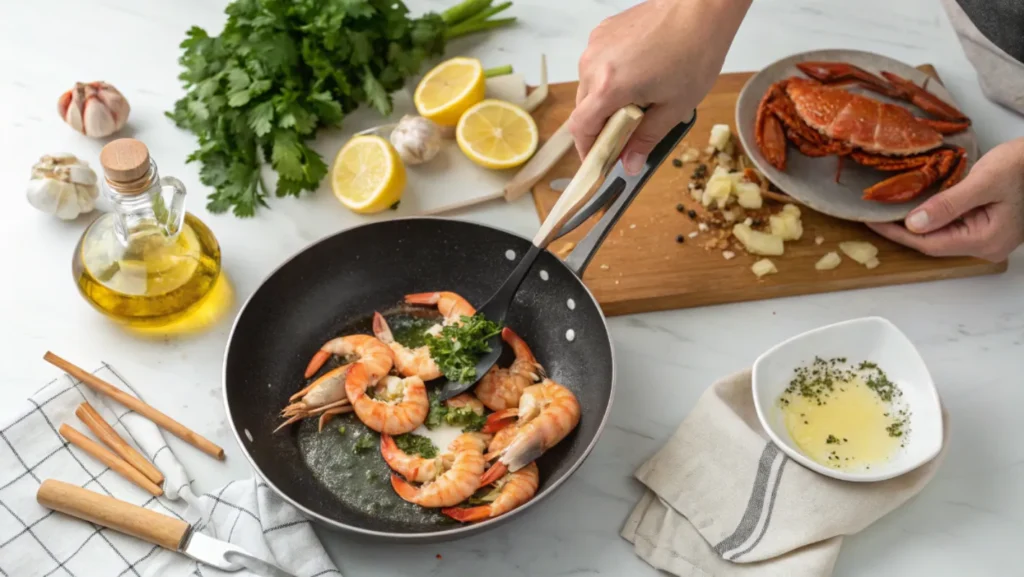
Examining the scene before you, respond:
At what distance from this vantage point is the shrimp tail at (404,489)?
60.6 inches

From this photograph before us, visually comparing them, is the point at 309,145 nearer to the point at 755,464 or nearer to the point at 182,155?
the point at 182,155

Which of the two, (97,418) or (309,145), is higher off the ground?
(309,145)

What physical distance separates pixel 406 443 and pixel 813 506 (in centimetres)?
69

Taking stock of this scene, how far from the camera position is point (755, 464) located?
1.58 m

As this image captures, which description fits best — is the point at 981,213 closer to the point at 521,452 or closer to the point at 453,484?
the point at 521,452

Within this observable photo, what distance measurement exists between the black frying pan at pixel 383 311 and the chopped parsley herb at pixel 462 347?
0.28ft

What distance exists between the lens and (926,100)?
213 cm

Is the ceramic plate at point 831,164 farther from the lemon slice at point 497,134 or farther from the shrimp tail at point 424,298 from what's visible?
the shrimp tail at point 424,298

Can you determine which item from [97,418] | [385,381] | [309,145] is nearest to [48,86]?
[309,145]

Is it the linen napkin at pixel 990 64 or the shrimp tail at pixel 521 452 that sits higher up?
the linen napkin at pixel 990 64

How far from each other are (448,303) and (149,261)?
1.83ft

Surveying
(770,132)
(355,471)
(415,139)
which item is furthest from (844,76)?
(355,471)

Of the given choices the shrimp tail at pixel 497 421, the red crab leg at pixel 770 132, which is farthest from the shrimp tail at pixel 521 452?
the red crab leg at pixel 770 132

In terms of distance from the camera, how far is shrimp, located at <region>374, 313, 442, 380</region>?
1.68m
